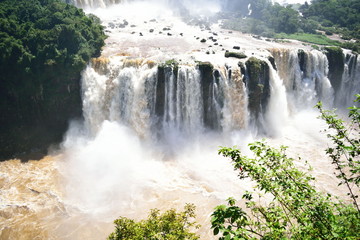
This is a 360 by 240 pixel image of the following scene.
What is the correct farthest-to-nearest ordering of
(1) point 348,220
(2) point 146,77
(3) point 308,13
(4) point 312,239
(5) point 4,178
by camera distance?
1. (3) point 308,13
2. (2) point 146,77
3. (5) point 4,178
4. (1) point 348,220
5. (4) point 312,239

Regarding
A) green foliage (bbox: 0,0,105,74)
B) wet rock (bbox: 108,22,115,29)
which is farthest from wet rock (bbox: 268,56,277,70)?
wet rock (bbox: 108,22,115,29)

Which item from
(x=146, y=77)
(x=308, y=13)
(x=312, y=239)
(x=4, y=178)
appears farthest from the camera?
(x=308, y=13)

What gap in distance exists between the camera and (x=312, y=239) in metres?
5.13

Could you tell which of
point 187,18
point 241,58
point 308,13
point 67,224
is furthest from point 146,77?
point 308,13

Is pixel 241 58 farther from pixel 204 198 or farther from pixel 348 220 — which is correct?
pixel 348 220

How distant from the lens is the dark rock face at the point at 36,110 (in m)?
24.5

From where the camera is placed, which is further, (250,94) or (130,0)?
(130,0)

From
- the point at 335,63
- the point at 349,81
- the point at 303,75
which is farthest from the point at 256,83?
the point at 349,81

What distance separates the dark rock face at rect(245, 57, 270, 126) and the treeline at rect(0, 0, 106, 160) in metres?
16.0

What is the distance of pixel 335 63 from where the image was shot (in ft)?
114

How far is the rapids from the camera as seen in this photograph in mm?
18219

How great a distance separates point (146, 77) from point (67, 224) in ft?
44.5

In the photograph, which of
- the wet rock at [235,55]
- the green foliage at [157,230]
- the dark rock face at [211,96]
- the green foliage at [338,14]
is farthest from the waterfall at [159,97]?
the green foliage at [338,14]

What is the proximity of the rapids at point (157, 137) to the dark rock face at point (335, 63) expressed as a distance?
1.13 m
